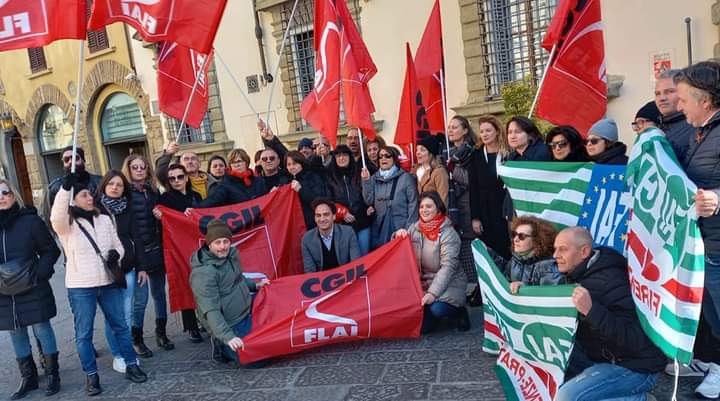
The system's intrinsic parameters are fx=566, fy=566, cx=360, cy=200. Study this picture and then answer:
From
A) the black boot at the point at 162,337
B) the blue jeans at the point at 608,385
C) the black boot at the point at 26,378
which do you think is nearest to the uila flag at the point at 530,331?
the blue jeans at the point at 608,385

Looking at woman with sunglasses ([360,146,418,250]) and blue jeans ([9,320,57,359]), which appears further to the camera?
woman with sunglasses ([360,146,418,250])

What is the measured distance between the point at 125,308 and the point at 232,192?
61.6 inches

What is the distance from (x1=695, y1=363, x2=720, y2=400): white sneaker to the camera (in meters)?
3.30

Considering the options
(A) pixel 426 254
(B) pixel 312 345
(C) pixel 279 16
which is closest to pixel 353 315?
(B) pixel 312 345

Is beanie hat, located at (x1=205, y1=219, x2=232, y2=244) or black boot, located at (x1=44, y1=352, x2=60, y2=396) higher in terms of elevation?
beanie hat, located at (x1=205, y1=219, x2=232, y2=244)

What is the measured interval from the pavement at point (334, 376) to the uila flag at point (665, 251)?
3.54ft

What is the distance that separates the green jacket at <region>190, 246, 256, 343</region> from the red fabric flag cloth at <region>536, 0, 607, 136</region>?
117 inches

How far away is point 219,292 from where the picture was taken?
4676 millimetres

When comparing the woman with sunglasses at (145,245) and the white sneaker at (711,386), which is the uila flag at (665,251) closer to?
the white sneaker at (711,386)

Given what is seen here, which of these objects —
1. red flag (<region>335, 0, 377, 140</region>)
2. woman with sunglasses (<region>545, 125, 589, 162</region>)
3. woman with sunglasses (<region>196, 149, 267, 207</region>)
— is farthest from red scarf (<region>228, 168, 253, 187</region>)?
woman with sunglasses (<region>545, 125, 589, 162</region>)

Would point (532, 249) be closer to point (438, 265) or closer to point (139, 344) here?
point (438, 265)

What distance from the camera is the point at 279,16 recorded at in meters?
13.1

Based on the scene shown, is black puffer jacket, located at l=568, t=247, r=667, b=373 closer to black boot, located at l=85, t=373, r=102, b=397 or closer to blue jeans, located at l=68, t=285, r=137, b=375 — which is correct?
blue jeans, located at l=68, t=285, r=137, b=375

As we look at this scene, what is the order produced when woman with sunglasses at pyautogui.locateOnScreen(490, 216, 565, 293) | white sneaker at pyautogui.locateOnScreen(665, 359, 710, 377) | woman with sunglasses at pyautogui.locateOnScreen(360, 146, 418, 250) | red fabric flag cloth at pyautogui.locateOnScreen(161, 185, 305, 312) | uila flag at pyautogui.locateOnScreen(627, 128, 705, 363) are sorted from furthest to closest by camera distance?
woman with sunglasses at pyautogui.locateOnScreen(360, 146, 418, 250) → red fabric flag cloth at pyautogui.locateOnScreen(161, 185, 305, 312) → woman with sunglasses at pyautogui.locateOnScreen(490, 216, 565, 293) → white sneaker at pyautogui.locateOnScreen(665, 359, 710, 377) → uila flag at pyautogui.locateOnScreen(627, 128, 705, 363)
